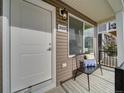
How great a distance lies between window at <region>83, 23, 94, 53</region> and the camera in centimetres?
496

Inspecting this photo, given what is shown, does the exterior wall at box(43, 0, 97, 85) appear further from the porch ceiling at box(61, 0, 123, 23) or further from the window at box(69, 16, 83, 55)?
the window at box(69, 16, 83, 55)

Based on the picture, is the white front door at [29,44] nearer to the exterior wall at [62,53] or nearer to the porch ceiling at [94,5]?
the exterior wall at [62,53]

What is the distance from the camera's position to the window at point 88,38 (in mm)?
4962

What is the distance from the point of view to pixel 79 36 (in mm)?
4516

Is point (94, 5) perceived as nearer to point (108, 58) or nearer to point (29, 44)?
point (29, 44)

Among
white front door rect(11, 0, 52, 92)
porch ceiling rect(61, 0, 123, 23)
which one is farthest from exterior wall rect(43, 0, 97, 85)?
white front door rect(11, 0, 52, 92)

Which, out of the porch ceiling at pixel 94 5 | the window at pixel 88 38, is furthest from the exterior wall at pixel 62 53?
the window at pixel 88 38

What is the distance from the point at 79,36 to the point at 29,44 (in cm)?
247

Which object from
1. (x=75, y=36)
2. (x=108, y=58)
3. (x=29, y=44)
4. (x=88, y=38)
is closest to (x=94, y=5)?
(x=75, y=36)

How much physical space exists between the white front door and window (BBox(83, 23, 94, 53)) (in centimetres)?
233

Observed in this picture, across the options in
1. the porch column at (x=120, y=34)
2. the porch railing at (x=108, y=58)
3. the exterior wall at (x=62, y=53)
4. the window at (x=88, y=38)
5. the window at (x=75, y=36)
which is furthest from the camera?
the porch railing at (x=108, y=58)

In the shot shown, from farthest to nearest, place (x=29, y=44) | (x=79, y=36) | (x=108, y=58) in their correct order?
(x=108, y=58)
(x=79, y=36)
(x=29, y=44)

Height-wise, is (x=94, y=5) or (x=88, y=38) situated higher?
(x=94, y=5)

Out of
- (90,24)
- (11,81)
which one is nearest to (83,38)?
(90,24)
